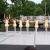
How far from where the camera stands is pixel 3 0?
46875mm

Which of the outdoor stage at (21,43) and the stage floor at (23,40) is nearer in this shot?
the outdoor stage at (21,43)

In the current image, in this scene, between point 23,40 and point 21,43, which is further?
point 23,40

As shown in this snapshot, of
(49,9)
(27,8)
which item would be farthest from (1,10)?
(49,9)

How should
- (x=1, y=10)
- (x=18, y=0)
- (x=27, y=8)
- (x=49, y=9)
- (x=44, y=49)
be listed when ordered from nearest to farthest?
(x=44, y=49), (x=18, y=0), (x=1, y=10), (x=27, y=8), (x=49, y=9)

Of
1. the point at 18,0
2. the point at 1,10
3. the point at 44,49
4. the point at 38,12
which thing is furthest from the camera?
the point at 38,12

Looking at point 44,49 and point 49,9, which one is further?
point 49,9

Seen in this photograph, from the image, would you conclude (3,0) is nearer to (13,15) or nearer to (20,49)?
(13,15)

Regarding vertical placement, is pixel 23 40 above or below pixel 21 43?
below

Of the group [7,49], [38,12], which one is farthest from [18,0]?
[38,12]

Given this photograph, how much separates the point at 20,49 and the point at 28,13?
191 ft

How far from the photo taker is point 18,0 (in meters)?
42.0

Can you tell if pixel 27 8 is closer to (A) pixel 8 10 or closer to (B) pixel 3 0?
(A) pixel 8 10

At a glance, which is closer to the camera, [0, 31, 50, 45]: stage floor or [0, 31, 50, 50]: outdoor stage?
[0, 31, 50, 50]: outdoor stage

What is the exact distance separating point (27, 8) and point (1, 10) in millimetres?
21107
